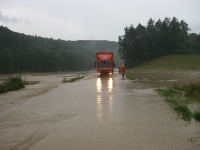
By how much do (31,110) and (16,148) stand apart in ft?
17.8

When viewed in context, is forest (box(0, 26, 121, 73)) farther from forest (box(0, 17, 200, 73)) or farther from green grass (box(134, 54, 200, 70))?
green grass (box(134, 54, 200, 70))

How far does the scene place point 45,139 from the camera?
279 inches

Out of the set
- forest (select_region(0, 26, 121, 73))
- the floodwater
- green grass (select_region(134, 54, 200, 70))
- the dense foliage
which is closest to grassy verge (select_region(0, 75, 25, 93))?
the floodwater

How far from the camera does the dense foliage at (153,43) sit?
294 feet

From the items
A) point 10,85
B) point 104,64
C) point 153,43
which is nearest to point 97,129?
point 10,85

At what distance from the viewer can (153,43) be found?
93.2 m

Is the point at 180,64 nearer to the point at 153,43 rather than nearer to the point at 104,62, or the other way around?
the point at 153,43

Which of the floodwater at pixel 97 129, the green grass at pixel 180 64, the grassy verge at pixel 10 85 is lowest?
the floodwater at pixel 97 129

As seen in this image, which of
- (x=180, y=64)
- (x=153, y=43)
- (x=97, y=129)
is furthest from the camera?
(x=153, y=43)

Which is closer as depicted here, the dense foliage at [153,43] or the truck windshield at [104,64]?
the truck windshield at [104,64]

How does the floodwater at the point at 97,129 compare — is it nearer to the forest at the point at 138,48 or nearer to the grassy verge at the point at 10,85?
the grassy verge at the point at 10,85

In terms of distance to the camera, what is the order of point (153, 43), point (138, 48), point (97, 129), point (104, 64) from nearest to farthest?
1. point (97, 129)
2. point (104, 64)
3. point (138, 48)
4. point (153, 43)

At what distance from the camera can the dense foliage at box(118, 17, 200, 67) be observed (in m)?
89.6

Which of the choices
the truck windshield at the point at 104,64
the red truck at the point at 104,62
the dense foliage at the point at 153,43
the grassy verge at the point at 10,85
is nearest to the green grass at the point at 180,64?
the dense foliage at the point at 153,43
